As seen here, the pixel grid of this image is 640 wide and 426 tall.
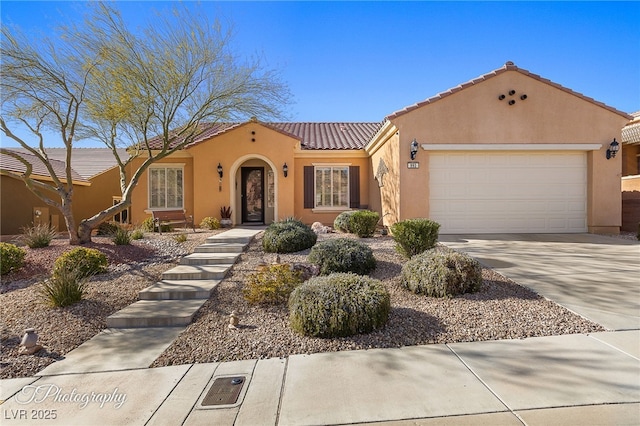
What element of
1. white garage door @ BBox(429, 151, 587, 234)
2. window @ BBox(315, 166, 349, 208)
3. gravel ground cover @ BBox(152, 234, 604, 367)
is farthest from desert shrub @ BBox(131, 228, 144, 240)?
white garage door @ BBox(429, 151, 587, 234)

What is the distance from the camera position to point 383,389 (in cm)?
291

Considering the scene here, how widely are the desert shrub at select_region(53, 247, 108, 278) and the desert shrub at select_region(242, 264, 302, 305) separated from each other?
11.8ft

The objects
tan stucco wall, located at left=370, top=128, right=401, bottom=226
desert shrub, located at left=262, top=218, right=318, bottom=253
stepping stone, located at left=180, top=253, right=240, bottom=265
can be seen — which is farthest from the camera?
tan stucco wall, located at left=370, top=128, right=401, bottom=226

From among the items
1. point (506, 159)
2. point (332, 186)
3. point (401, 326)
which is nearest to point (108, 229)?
point (332, 186)

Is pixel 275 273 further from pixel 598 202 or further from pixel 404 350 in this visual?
pixel 598 202

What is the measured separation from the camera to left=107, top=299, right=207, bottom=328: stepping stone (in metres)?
4.66

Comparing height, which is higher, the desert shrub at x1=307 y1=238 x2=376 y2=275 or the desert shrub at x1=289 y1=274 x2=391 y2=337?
the desert shrub at x1=307 y1=238 x2=376 y2=275

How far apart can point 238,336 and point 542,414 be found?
315cm

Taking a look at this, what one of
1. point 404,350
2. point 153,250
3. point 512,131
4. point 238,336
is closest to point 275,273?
point 238,336

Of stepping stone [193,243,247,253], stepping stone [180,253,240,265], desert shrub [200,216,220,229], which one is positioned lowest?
stepping stone [180,253,240,265]

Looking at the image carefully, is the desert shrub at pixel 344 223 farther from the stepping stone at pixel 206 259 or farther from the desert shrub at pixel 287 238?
the stepping stone at pixel 206 259

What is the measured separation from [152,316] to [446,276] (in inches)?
173

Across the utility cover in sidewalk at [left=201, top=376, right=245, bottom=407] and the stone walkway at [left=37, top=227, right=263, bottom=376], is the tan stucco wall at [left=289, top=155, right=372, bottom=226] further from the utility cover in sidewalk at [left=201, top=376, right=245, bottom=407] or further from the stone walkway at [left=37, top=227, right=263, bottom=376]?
the utility cover in sidewalk at [left=201, top=376, right=245, bottom=407]

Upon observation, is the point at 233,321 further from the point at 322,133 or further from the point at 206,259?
the point at 322,133
